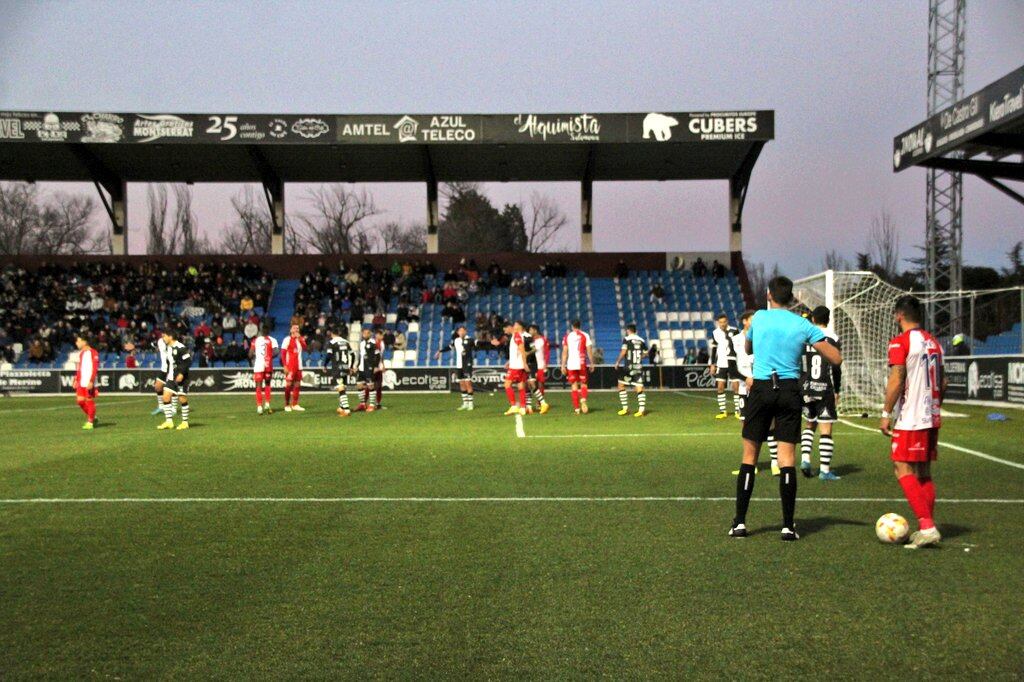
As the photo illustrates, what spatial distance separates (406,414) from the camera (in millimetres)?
22578

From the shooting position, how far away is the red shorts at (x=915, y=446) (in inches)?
286

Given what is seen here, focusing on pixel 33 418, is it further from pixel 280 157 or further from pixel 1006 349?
pixel 1006 349

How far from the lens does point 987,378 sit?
968 inches

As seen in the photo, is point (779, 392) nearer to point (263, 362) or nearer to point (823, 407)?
point (823, 407)

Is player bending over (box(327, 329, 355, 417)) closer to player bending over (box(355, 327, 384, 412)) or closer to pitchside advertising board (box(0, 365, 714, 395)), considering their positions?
player bending over (box(355, 327, 384, 412))

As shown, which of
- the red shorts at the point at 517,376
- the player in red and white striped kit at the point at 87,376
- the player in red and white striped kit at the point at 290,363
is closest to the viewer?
the player in red and white striped kit at the point at 87,376

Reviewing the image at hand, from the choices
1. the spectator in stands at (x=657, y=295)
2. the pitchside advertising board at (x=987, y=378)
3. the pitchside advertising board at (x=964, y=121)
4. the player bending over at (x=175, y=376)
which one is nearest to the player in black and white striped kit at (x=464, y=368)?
the player bending over at (x=175, y=376)

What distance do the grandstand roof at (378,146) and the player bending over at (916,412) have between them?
33.5 metres

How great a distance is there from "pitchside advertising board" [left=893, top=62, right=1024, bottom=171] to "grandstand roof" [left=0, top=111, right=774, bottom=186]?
429 inches

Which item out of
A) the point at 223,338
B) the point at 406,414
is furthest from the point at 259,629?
the point at 223,338

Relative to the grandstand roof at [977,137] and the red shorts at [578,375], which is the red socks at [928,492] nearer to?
the red shorts at [578,375]

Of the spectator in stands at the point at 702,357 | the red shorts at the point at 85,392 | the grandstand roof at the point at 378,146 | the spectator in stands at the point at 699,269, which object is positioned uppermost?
the grandstand roof at the point at 378,146

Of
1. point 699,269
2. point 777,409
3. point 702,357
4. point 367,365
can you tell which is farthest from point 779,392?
point 699,269

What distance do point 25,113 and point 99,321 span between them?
9.21m
